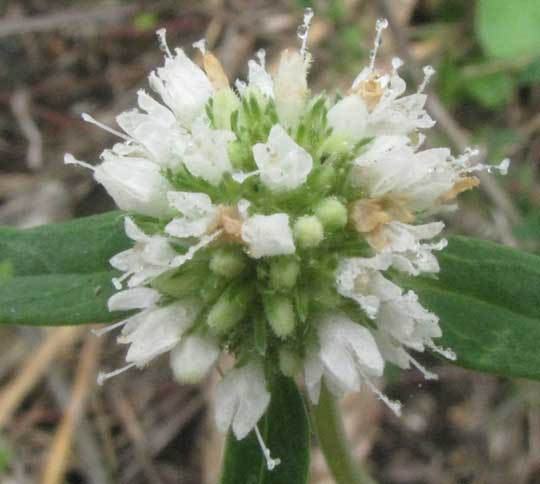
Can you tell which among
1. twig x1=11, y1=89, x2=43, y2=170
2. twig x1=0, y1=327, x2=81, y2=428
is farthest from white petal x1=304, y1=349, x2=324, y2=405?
twig x1=11, y1=89, x2=43, y2=170

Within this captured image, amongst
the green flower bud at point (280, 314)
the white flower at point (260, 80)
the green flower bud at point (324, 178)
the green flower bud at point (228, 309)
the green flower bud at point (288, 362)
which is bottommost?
the green flower bud at point (288, 362)

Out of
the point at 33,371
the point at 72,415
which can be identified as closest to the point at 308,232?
the point at 72,415

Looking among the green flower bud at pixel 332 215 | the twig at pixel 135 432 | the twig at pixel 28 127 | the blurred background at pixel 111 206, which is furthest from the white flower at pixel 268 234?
the twig at pixel 28 127

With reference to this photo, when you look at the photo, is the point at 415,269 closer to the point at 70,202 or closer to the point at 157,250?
the point at 157,250

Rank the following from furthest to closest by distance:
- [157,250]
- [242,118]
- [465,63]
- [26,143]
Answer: [26,143] < [465,63] < [242,118] < [157,250]

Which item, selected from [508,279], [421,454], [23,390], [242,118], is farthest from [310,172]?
[23,390]

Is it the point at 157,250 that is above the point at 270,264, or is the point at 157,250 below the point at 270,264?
above

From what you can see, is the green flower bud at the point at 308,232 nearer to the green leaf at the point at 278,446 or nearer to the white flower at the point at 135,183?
the white flower at the point at 135,183
